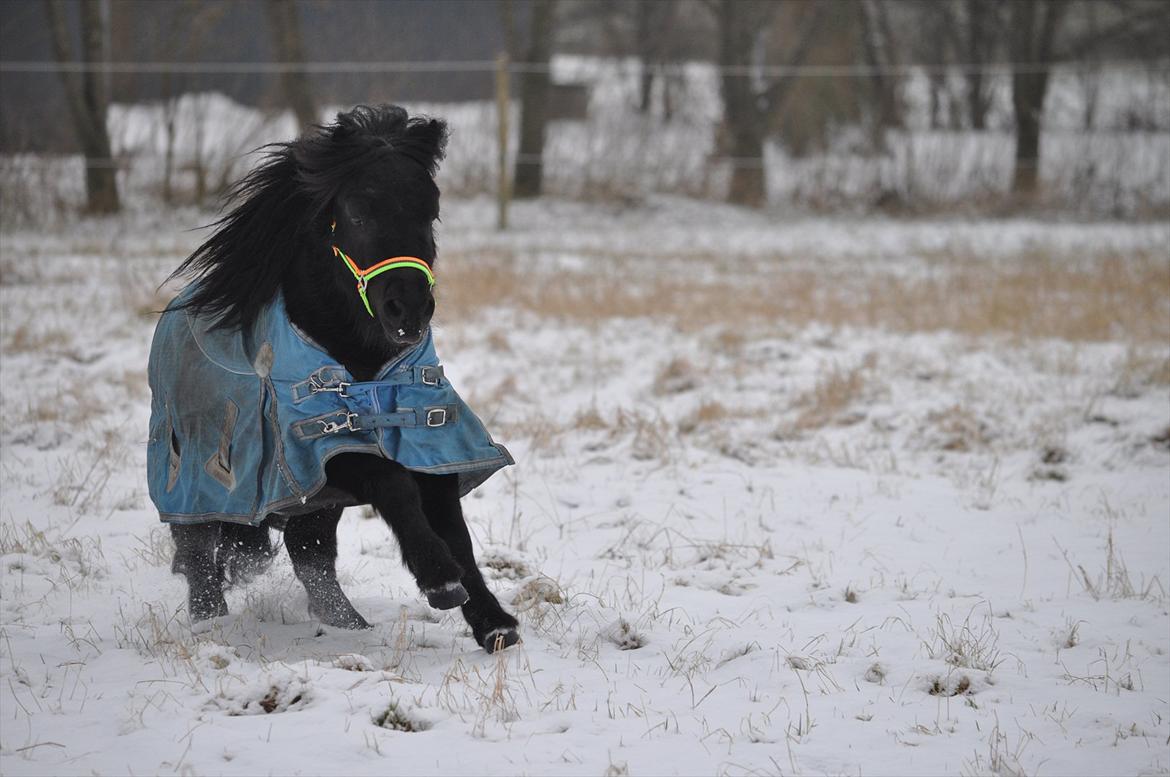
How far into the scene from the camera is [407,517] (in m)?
3.09

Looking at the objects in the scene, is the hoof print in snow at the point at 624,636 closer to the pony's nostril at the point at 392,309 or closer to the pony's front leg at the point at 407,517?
the pony's front leg at the point at 407,517

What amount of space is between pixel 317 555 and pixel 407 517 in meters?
0.85

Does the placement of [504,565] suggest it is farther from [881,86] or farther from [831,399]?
[881,86]

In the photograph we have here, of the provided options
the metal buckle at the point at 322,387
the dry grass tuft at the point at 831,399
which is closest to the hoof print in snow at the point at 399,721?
the metal buckle at the point at 322,387

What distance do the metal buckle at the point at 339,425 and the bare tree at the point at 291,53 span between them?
45.4 ft

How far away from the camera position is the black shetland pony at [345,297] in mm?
3088

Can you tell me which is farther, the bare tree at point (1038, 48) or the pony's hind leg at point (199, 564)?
the bare tree at point (1038, 48)

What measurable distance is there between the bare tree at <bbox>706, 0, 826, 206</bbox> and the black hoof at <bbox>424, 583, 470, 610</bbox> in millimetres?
16625

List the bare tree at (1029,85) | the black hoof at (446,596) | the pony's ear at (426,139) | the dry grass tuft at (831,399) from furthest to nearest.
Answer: the bare tree at (1029,85)
the dry grass tuft at (831,399)
the pony's ear at (426,139)
the black hoof at (446,596)

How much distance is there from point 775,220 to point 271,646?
1555 cm

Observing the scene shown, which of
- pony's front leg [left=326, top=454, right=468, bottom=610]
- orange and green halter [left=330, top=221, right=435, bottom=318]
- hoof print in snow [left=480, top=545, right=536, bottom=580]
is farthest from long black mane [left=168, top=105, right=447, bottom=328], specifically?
hoof print in snow [left=480, top=545, right=536, bottom=580]

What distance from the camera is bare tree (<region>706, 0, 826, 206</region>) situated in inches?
757

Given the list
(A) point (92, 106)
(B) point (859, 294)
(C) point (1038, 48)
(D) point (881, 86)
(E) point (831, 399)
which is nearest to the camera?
(E) point (831, 399)

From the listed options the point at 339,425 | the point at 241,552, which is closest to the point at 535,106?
the point at 241,552
